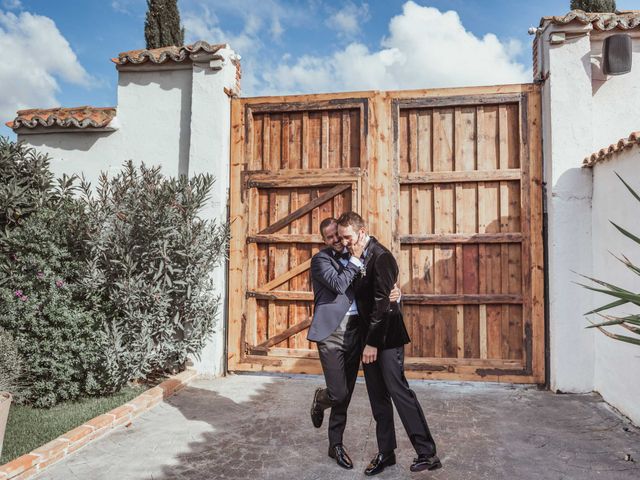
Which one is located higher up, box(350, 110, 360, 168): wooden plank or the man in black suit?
box(350, 110, 360, 168): wooden plank

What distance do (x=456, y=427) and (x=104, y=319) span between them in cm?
379

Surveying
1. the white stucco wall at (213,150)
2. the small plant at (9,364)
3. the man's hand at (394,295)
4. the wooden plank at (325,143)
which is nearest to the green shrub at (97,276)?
the small plant at (9,364)

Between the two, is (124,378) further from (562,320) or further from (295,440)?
(562,320)

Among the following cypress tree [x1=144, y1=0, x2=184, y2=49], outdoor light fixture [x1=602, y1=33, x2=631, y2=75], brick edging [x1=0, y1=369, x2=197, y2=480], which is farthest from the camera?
cypress tree [x1=144, y1=0, x2=184, y2=49]

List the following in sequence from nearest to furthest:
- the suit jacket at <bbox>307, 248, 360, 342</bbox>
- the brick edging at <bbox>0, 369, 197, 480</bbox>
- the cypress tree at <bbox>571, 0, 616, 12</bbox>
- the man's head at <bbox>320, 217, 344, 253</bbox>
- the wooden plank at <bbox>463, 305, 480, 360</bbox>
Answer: the brick edging at <bbox>0, 369, 197, 480</bbox>
the suit jacket at <bbox>307, 248, 360, 342</bbox>
the man's head at <bbox>320, 217, 344, 253</bbox>
the wooden plank at <bbox>463, 305, 480, 360</bbox>
the cypress tree at <bbox>571, 0, 616, 12</bbox>

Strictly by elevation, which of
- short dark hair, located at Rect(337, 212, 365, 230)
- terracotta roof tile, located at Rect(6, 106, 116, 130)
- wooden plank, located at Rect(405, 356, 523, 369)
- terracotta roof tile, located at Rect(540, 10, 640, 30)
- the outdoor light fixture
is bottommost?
wooden plank, located at Rect(405, 356, 523, 369)

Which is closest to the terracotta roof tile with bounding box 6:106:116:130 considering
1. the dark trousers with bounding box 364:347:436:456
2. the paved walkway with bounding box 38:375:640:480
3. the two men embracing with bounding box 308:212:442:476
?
the paved walkway with bounding box 38:375:640:480

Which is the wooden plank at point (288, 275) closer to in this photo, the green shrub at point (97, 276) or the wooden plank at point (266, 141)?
the green shrub at point (97, 276)

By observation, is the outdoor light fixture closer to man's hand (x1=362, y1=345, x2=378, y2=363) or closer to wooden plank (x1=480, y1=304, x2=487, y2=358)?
wooden plank (x1=480, y1=304, x2=487, y2=358)

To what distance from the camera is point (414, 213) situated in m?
5.97

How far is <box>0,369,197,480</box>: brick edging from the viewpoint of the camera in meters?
3.31

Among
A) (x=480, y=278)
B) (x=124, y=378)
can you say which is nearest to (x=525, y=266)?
(x=480, y=278)

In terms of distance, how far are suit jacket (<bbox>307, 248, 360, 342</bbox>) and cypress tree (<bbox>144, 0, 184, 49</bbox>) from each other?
35.2 feet

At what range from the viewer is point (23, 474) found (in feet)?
10.8
